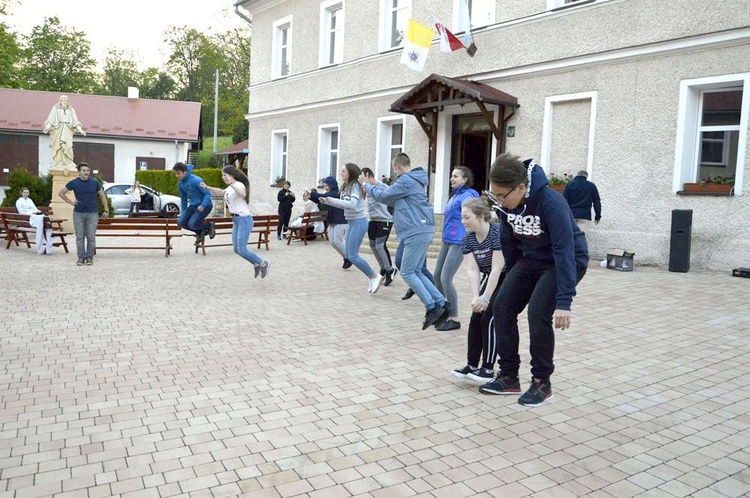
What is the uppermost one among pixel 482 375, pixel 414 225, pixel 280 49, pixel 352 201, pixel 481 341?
pixel 280 49

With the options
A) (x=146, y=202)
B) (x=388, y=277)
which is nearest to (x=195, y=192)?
(x=388, y=277)

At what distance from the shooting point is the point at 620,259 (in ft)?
37.2

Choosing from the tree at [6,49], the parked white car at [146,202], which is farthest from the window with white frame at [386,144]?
the tree at [6,49]

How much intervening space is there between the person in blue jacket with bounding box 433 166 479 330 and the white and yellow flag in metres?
8.38

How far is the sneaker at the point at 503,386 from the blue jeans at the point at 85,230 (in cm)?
911

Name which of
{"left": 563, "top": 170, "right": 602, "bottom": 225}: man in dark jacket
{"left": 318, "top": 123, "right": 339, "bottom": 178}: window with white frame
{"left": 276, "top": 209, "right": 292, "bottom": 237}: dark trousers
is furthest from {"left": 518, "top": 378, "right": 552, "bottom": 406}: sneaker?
{"left": 318, "top": 123, "right": 339, "bottom": 178}: window with white frame

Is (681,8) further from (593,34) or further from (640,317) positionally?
(640,317)

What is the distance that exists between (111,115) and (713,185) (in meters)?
38.7

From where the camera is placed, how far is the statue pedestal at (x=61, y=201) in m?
18.3

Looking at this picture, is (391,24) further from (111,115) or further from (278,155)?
(111,115)

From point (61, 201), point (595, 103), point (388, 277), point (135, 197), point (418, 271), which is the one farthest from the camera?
point (135, 197)

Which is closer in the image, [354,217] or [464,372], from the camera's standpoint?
[464,372]

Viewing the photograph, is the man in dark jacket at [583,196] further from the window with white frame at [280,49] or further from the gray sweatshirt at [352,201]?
the window with white frame at [280,49]

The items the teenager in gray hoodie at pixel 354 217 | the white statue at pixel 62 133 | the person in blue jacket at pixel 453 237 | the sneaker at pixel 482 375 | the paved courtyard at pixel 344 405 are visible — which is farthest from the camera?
the white statue at pixel 62 133
